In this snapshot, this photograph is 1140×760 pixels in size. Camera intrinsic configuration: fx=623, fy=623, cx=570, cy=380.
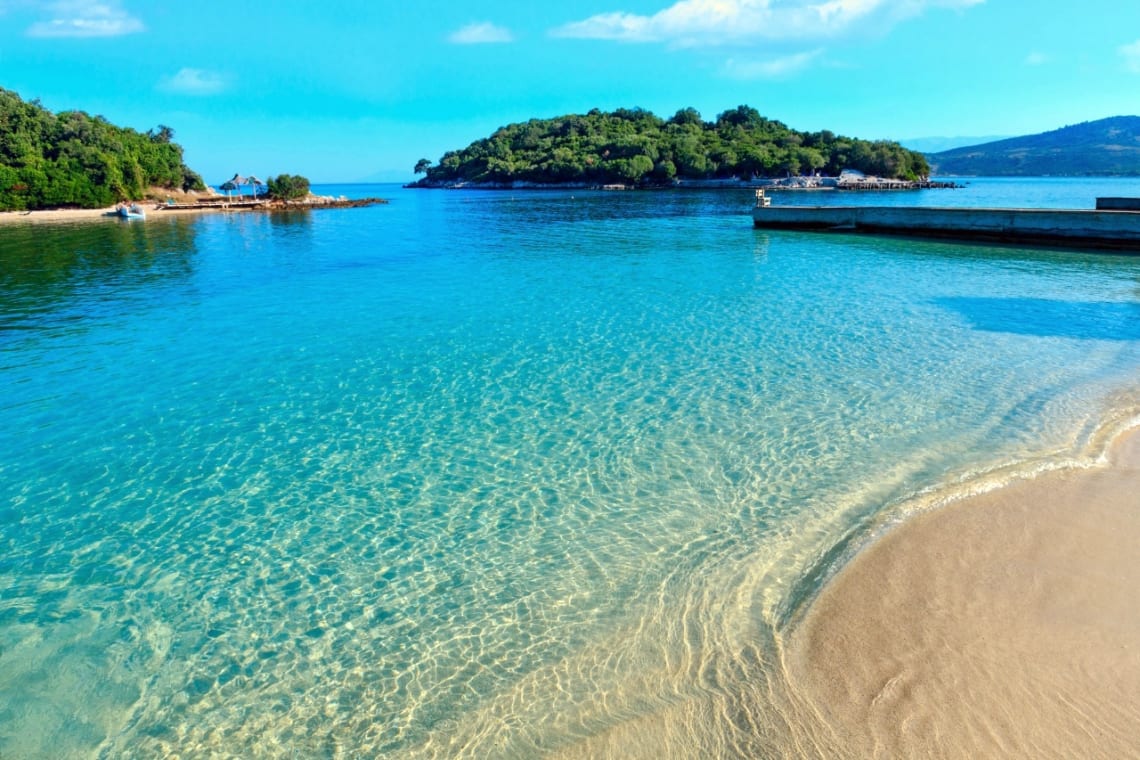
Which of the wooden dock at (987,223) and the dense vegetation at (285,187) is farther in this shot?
the dense vegetation at (285,187)

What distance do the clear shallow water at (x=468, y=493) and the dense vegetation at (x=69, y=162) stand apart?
61205 mm

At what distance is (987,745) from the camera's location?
4215 mm

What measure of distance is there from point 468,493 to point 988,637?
550cm

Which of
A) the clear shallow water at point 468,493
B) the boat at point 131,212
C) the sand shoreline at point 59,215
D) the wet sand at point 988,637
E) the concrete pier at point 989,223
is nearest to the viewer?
the wet sand at point 988,637

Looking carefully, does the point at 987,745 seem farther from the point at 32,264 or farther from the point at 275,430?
the point at 32,264

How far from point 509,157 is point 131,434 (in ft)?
642

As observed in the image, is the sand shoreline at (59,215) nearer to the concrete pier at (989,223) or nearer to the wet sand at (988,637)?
the concrete pier at (989,223)

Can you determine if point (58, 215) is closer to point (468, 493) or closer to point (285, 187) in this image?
point (285, 187)

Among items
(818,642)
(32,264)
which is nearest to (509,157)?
(32,264)

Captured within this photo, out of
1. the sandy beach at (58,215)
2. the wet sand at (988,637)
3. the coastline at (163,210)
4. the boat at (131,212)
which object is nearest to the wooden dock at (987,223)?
the wet sand at (988,637)

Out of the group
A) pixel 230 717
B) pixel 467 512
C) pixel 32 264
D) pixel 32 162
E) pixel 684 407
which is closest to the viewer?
pixel 230 717

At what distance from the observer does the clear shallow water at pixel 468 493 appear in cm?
486

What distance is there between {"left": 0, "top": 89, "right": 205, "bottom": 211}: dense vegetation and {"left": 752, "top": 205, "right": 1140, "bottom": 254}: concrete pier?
71.3 metres

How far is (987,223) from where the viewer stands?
31.4 meters
